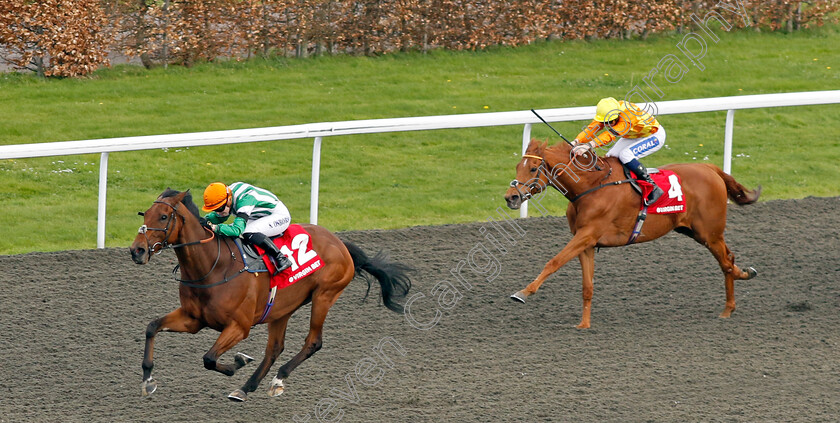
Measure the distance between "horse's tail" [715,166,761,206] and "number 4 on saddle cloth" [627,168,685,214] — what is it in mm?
503

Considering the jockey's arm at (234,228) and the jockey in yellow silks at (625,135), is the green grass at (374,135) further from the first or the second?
the jockey's arm at (234,228)

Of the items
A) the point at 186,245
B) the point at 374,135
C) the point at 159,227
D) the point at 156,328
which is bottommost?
the point at 156,328

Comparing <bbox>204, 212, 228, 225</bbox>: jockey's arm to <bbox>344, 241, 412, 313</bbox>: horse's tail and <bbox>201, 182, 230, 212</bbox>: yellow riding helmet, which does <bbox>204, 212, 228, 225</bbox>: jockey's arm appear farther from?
<bbox>344, 241, 412, 313</bbox>: horse's tail

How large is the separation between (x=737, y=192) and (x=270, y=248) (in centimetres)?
316

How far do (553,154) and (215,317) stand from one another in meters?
2.17

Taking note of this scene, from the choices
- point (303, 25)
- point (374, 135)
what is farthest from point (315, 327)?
point (303, 25)

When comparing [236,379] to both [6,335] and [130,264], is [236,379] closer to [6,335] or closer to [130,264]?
[6,335]

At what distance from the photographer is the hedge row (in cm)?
1030

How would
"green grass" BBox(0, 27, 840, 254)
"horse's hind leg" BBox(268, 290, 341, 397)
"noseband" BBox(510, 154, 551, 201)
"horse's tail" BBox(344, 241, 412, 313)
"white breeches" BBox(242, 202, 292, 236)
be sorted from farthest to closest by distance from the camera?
1. "green grass" BBox(0, 27, 840, 254)
2. "noseband" BBox(510, 154, 551, 201)
3. "horse's tail" BBox(344, 241, 412, 313)
4. "horse's hind leg" BBox(268, 290, 341, 397)
5. "white breeches" BBox(242, 202, 292, 236)

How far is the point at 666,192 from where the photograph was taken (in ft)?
21.1

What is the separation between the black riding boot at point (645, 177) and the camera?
6348 mm

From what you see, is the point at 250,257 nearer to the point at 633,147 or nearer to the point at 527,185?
the point at 527,185

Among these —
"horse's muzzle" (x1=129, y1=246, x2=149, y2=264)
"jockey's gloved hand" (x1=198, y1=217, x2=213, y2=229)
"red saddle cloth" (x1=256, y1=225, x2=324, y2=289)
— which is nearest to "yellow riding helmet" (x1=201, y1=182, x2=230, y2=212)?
"jockey's gloved hand" (x1=198, y1=217, x2=213, y2=229)

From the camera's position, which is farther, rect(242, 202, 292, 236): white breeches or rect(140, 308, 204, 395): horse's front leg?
rect(242, 202, 292, 236): white breeches
